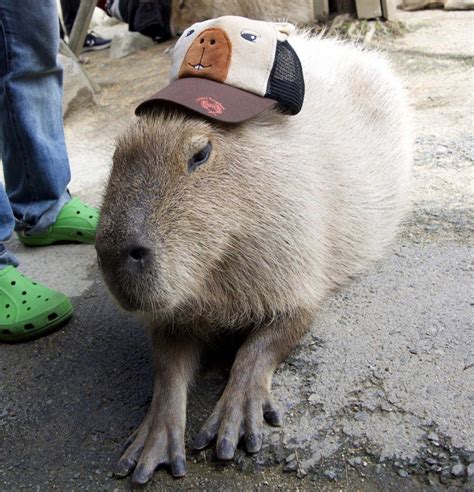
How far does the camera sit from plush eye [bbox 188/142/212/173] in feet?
6.35

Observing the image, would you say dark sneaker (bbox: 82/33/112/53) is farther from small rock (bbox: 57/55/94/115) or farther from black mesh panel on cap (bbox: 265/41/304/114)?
black mesh panel on cap (bbox: 265/41/304/114)

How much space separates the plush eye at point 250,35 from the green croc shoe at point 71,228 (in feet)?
4.44

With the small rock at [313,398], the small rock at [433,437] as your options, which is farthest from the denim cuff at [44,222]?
the small rock at [433,437]

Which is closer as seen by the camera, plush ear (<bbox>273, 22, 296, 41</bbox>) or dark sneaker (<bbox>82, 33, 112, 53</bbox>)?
plush ear (<bbox>273, 22, 296, 41</bbox>)

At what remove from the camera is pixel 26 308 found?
2.53m

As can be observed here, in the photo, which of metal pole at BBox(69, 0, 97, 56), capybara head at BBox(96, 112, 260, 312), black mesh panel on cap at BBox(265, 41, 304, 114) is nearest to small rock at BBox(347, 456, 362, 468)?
capybara head at BBox(96, 112, 260, 312)

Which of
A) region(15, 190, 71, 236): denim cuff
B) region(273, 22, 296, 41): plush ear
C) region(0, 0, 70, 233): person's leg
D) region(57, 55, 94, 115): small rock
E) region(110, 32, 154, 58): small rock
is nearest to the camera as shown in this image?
region(273, 22, 296, 41): plush ear

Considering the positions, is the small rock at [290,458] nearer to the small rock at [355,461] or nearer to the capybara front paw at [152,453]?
the small rock at [355,461]

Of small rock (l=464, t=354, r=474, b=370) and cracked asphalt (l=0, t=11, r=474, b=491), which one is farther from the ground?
small rock (l=464, t=354, r=474, b=370)

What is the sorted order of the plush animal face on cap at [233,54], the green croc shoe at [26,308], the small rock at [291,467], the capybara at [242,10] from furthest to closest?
1. the capybara at [242,10]
2. the green croc shoe at [26,308]
3. the plush animal face on cap at [233,54]
4. the small rock at [291,467]

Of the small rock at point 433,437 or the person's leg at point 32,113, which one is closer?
the small rock at point 433,437

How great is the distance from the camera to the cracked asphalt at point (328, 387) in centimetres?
173

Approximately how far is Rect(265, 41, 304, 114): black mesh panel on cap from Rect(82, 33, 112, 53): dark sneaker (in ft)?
21.4

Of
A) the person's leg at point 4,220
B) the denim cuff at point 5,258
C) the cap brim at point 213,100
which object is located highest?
the cap brim at point 213,100
